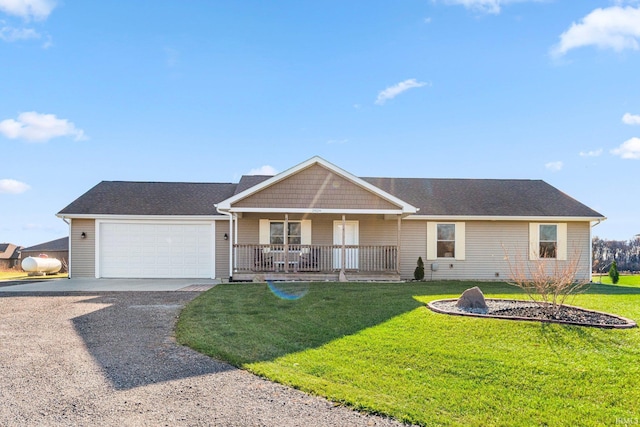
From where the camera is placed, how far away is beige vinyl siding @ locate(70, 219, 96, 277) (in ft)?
53.0

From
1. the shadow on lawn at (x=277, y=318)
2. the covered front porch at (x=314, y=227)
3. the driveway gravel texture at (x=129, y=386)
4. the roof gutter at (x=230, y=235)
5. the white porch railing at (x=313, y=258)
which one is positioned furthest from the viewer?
the white porch railing at (x=313, y=258)

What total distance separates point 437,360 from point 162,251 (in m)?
13.3

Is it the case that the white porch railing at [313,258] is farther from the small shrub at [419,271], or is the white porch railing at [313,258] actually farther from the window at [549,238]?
the window at [549,238]

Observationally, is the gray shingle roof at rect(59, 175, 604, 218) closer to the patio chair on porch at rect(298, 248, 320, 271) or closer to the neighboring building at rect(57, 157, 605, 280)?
the neighboring building at rect(57, 157, 605, 280)

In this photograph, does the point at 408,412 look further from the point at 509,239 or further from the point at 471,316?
the point at 509,239

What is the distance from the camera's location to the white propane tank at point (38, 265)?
1931cm

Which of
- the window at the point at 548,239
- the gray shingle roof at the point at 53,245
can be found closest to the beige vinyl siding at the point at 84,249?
the window at the point at 548,239

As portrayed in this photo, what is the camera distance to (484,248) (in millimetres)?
16469

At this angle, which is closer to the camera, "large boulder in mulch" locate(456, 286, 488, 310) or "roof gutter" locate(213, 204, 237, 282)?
"large boulder in mulch" locate(456, 286, 488, 310)

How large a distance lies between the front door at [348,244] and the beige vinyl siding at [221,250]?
13.8ft

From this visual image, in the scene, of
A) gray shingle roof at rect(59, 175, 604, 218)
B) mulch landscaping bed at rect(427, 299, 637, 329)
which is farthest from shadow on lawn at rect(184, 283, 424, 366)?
gray shingle roof at rect(59, 175, 604, 218)

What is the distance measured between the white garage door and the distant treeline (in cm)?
2932

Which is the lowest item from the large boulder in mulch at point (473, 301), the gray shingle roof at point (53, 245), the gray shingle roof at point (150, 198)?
the gray shingle roof at point (53, 245)

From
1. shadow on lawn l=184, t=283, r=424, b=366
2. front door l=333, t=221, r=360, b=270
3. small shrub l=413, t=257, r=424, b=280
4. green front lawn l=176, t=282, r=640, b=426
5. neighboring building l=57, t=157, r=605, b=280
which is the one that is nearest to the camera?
green front lawn l=176, t=282, r=640, b=426
